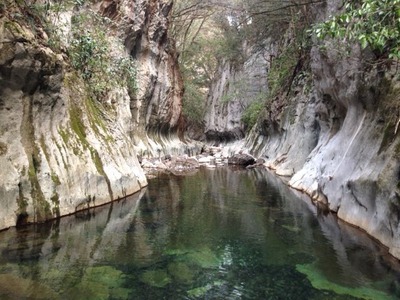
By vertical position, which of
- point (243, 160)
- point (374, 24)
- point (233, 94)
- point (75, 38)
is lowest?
point (243, 160)

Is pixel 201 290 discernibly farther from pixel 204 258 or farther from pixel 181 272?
pixel 204 258

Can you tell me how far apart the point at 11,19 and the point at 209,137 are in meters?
48.6

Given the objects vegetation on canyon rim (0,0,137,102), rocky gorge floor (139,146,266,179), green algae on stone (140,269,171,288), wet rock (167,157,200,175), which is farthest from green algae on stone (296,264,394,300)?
wet rock (167,157,200,175)

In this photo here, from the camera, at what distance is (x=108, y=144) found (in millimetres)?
13398

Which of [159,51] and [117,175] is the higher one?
[159,51]

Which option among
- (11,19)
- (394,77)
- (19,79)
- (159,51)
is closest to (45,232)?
(19,79)

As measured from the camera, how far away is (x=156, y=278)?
655 cm

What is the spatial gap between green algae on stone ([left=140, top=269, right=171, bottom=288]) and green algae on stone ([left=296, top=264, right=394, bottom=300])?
2471mm

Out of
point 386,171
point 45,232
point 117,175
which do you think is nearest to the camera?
point 386,171

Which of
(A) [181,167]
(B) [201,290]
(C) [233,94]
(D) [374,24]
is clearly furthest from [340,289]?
(C) [233,94]

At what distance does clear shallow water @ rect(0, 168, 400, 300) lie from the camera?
6117 mm

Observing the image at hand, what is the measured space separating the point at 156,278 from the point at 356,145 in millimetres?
7456

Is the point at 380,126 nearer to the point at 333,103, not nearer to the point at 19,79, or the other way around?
the point at 333,103

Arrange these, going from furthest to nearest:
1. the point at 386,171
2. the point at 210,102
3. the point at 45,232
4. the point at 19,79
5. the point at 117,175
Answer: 1. the point at 210,102
2. the point at 117,175
3. the point at 19,79
4. the point at 45,232
5. the point at 386,171
